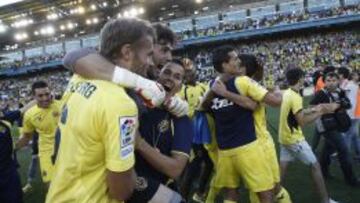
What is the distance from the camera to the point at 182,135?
10.5 feet

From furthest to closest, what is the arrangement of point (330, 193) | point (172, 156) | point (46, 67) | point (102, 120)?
point (46, 67), point (330, 193), point (172, 156), point (102, 120)

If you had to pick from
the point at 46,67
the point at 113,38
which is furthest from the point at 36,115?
the point at 46,67

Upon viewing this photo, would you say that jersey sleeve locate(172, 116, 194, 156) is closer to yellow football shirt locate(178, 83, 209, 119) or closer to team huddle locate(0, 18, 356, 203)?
team huddle locate(0, 18, 356, 203)

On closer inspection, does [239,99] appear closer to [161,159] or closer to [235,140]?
[235,140]

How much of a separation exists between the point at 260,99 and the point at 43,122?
4.37 metres

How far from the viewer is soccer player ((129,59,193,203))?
297 centimetres

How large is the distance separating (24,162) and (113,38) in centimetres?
1306

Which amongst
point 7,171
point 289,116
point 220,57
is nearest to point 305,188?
point 289,116

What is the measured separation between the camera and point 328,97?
26.2 ft

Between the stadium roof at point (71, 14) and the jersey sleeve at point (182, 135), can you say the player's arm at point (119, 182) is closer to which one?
the jersey sleeve at point (182, 135)

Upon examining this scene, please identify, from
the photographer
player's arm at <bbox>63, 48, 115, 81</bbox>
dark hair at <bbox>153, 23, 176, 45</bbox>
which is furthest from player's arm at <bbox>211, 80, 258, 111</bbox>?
the photographer

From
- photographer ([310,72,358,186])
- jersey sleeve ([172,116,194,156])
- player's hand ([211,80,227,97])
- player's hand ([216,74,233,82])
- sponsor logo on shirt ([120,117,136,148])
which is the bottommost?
photographer ([310,72,358,186])

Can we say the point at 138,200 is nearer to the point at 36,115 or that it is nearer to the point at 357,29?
the point at 36,115

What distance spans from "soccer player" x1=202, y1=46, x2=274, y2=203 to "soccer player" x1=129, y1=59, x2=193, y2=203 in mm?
2056
